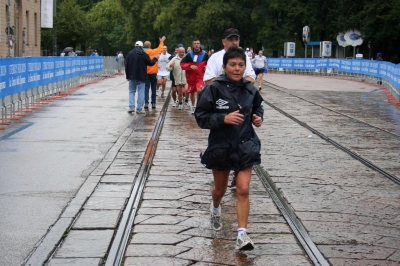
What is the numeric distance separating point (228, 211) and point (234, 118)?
1.81 metres

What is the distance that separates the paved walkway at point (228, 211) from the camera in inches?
232

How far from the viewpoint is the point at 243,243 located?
5.83m

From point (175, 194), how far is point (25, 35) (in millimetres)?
44379

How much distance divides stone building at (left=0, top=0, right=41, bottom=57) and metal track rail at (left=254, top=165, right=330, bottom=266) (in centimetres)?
3426

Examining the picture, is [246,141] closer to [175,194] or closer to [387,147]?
[175,194]

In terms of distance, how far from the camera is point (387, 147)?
499 inches

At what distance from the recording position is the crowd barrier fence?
28.8 m

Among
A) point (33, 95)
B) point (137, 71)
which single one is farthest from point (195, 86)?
point (33, 95)

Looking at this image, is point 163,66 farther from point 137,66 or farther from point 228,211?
point 228,211

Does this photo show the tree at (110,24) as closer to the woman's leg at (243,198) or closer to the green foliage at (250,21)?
the green foliage at (250,21)

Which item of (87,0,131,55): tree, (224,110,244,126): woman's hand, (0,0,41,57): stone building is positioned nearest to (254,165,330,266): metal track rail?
(224,110,244,126): woman's hand

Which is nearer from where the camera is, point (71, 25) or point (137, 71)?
point (137, 71)

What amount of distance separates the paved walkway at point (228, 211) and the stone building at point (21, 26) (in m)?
32.4

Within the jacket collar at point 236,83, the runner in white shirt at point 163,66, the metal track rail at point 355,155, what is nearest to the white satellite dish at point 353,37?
the runner in white shirt at point 163,66
